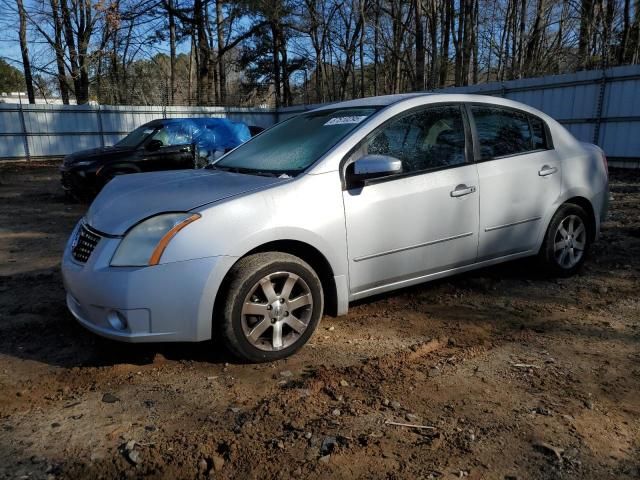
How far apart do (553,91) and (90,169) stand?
11.9 m

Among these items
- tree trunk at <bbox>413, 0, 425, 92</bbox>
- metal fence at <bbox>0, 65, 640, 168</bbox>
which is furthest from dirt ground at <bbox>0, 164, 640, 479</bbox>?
tree trunk at <bbox>413, 0, 425, 92</bbox>

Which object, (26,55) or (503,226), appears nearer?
(503,226)

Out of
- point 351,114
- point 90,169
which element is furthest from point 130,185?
point 90,169

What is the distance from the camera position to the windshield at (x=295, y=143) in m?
3.46

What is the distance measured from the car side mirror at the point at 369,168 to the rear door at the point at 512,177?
0.97 meters

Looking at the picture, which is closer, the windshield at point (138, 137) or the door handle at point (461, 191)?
the door handle at point (461, 191)

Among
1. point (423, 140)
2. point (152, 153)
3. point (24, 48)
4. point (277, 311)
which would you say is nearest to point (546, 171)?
point (423, 140)

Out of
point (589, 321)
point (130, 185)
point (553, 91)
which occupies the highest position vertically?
point (553, 91)

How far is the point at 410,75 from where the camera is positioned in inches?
1073

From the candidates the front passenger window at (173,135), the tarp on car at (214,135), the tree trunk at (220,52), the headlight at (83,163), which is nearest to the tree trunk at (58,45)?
the tree trunk at (220,52)

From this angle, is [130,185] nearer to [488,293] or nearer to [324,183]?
[324,183]

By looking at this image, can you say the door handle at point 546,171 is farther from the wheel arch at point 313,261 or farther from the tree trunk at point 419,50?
the tree trunk at point 419,50

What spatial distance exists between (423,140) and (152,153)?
708 centimetres

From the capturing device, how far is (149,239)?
276cm
